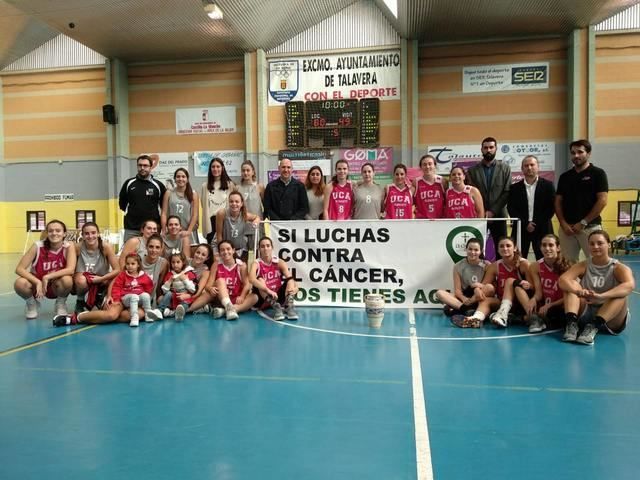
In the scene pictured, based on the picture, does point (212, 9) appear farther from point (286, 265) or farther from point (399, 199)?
point (286, 265)

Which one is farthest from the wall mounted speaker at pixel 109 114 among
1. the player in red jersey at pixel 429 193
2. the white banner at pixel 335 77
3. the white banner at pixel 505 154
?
the player in red jersey at pixel 429 193

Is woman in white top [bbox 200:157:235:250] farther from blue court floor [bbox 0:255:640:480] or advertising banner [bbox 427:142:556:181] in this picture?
advertising banner [bbox 427:142:556:181]

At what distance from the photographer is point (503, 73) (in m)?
13.2

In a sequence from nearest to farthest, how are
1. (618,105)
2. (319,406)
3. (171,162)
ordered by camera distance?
(319,406) → (618,105) → (171,162)

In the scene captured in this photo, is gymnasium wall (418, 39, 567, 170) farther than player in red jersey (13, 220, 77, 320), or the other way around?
gymnasium wall (418, 39, 567, 170)

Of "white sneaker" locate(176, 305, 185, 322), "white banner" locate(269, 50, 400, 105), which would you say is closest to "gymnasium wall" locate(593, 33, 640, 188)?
"white banner" locate(269, 50, 400, 105)

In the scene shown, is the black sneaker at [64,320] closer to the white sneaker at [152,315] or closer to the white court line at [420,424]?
the white sneaker at [152,315]

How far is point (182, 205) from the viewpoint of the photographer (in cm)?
580

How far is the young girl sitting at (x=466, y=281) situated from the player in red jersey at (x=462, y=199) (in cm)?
54

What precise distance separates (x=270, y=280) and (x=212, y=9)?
8.20 metres

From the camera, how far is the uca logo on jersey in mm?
5281

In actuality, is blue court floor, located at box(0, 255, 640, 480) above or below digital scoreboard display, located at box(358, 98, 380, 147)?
below

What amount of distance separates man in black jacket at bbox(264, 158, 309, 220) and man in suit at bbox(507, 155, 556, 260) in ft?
8.43

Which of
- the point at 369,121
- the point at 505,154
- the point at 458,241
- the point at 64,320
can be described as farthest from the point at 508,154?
the point at 64,320
